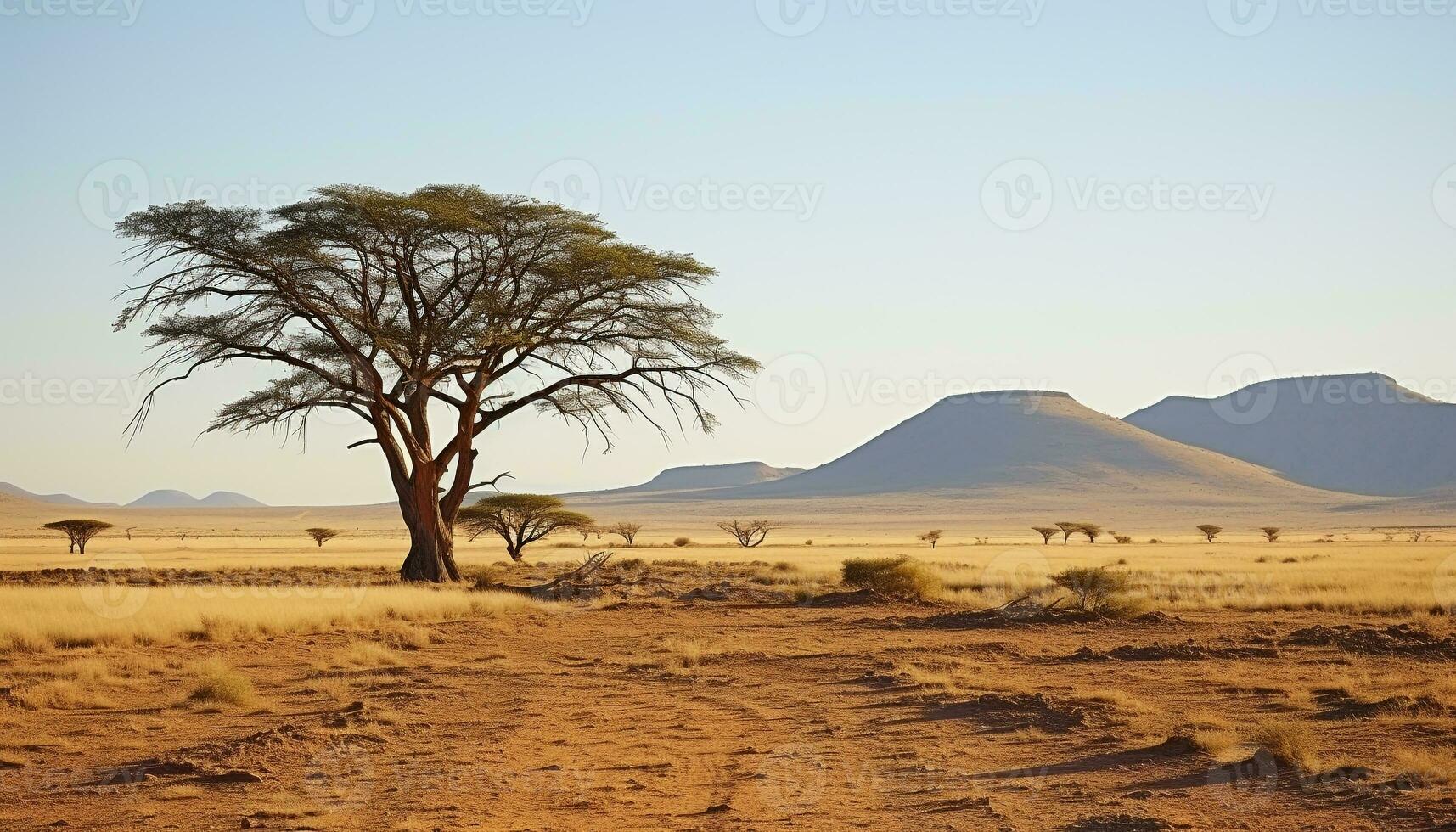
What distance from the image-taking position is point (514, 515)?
158 ft

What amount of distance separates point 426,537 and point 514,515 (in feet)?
59.9

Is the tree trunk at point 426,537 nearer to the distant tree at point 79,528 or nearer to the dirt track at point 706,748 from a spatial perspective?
the dirt track at point 706,748

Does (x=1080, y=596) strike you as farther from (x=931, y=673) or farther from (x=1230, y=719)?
(x=1230, y=719)

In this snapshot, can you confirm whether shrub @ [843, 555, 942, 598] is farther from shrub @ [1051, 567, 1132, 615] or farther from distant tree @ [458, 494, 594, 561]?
distant tree @ [458, 494, 594, 561]

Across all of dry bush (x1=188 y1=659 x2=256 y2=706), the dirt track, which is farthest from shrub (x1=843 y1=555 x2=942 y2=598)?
dry bush (x1=188 y1=659 x2=256 y2=706)

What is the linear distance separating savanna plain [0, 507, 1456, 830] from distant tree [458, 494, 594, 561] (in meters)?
18.9

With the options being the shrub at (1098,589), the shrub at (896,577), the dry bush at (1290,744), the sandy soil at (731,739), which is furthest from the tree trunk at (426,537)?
the dry bush at (1290,744)

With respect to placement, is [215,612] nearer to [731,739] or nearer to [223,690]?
[223,690]

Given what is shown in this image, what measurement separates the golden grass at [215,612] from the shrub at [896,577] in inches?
360

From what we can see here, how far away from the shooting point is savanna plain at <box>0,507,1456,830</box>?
8648mm

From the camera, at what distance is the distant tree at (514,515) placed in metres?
47.1

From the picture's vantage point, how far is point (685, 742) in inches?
450

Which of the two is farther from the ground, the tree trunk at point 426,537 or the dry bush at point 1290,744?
the tree trunk at point 426,537

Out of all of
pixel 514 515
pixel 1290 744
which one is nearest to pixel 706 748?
pixel 1290 744
